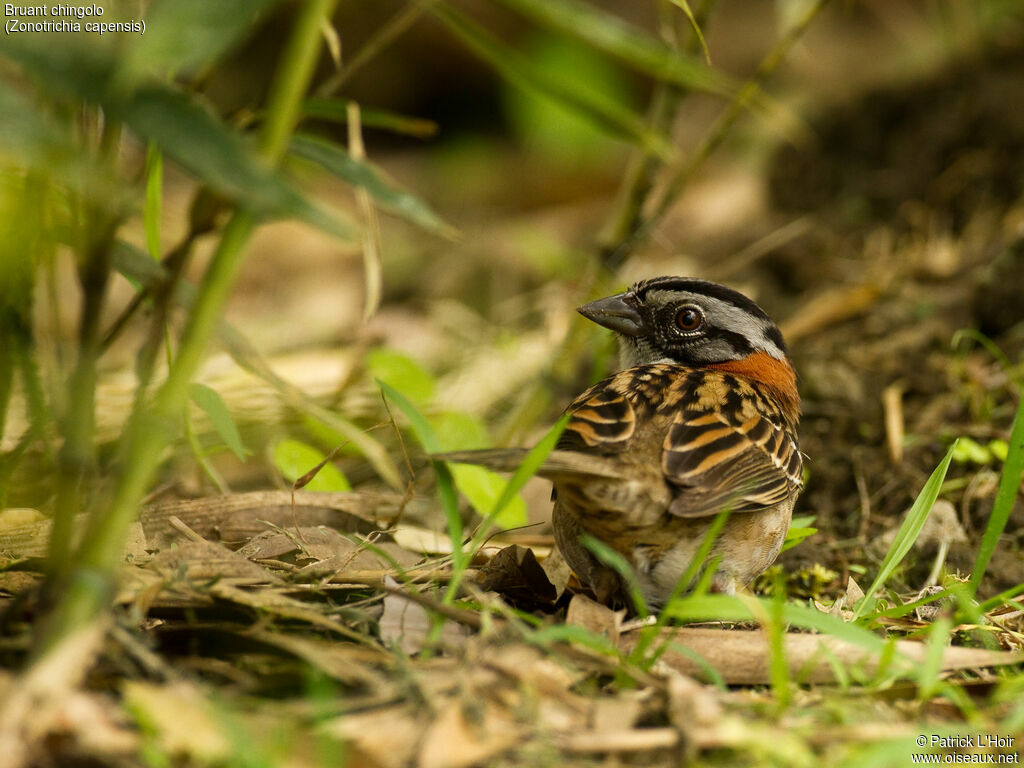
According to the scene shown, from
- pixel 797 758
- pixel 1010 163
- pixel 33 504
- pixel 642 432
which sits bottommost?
pixel 33 504

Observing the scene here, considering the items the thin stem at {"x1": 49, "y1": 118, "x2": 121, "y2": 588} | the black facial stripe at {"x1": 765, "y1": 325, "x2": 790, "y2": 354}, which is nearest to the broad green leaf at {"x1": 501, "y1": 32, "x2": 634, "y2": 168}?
the black facial stripe at {"x1": 765, "y1": 325, "x2": 790, "y2": 354}

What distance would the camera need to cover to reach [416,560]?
3.79 m

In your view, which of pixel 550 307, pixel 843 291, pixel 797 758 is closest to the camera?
pixel 797 758

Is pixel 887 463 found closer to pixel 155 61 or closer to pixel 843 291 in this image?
pixel 843 291

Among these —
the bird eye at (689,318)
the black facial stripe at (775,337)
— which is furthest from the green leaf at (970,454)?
the bird eye at (689,318)

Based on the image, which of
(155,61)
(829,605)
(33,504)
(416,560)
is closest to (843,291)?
(829,605)

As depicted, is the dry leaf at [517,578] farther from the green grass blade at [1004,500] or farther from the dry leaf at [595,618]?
the green grass blade at [1004,500]

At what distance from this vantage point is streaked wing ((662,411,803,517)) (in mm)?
3420

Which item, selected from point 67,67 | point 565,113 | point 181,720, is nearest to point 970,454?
point 181,720

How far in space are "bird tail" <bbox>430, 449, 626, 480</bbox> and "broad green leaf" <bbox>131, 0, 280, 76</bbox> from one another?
4.07 ft

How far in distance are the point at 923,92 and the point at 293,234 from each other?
6063 millimetres

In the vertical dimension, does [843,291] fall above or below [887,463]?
above

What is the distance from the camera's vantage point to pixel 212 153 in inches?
80.8

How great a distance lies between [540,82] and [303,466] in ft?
6.22
